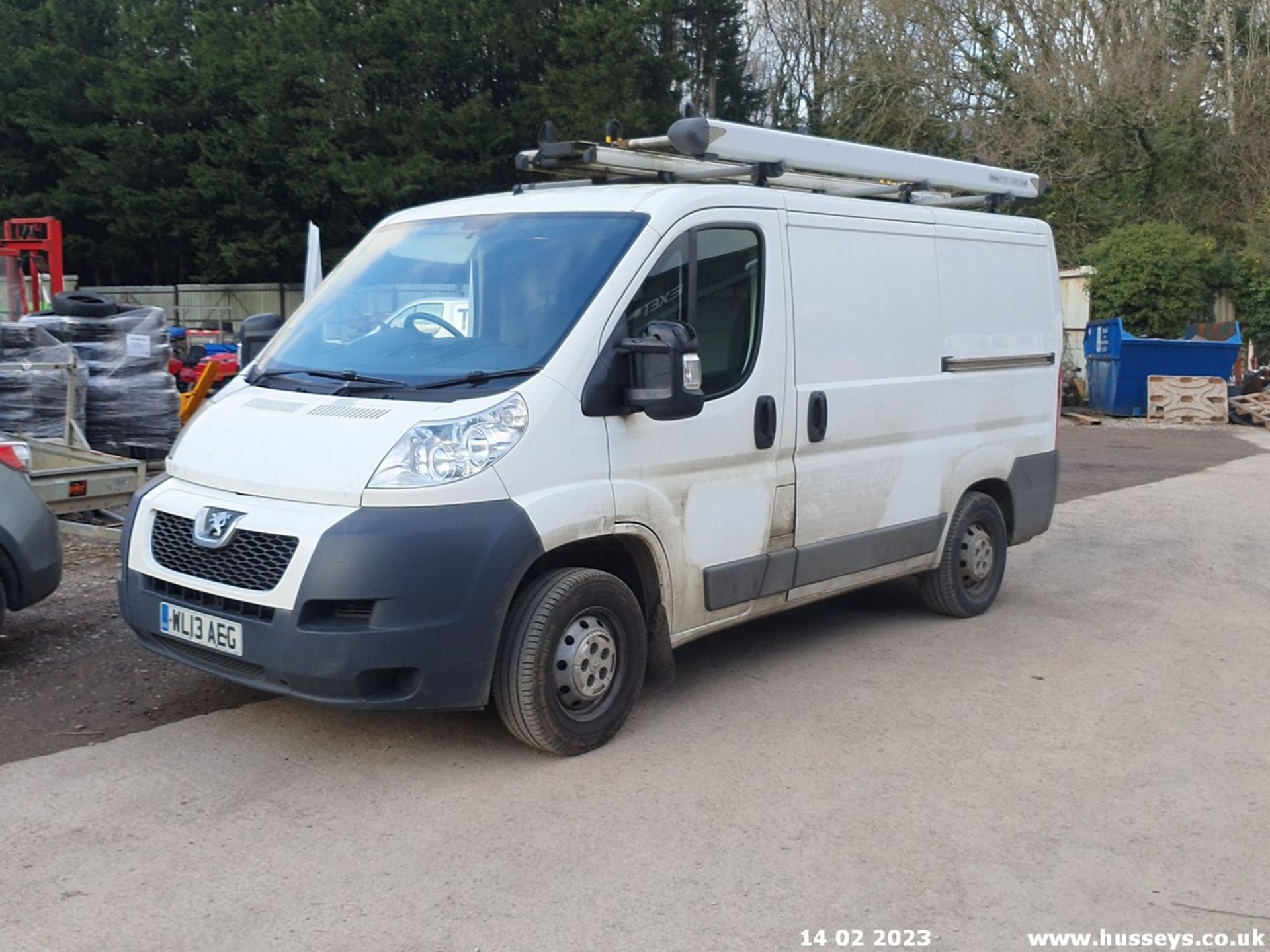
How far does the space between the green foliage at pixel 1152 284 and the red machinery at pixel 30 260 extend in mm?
16711

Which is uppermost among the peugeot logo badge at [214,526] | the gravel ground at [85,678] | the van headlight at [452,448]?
the van headlight at [452,448]

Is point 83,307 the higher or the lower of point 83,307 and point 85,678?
the higher

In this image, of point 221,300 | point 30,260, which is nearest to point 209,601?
point 30,260

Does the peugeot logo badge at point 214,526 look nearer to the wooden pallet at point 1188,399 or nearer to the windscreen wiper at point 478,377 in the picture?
the windscreen wiper at point 478,377

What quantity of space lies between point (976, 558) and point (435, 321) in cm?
352

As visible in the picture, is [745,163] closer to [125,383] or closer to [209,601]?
[209,601]

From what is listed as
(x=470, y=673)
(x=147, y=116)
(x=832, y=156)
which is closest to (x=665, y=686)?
(x=470, y=673)

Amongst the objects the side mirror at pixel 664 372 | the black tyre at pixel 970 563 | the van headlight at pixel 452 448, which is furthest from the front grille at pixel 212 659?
the black tyre at pixel 970 563

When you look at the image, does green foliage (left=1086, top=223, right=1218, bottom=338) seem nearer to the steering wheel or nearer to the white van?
the white van

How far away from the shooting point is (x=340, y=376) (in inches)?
200

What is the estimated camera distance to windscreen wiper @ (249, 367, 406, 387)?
16.1 ft

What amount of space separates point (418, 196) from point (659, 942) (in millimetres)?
29246

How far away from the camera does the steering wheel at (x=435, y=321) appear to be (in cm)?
513

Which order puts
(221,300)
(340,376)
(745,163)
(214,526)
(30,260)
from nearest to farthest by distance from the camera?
(214,526) < (340,376) < (745,163) < (30,260) < (221,300)
